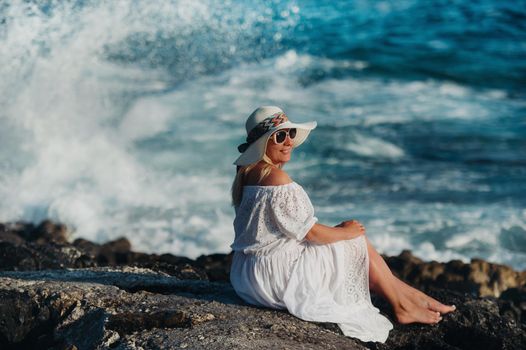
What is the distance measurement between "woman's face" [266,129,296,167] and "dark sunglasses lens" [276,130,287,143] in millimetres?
10

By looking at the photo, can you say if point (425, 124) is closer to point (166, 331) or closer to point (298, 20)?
point (298, 20)

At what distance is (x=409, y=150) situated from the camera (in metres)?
13.8

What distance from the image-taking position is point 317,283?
16.7ft

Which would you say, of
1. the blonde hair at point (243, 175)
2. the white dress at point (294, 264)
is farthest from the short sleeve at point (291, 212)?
the blonde hair at point (243, 175)

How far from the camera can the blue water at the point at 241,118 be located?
10562mm

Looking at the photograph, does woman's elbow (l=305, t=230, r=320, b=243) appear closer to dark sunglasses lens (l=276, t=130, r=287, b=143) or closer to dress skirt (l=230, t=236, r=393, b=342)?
dress skirt (l=230, t=236, r=393, b=342)

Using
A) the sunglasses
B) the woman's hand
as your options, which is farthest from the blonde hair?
the woman's hand

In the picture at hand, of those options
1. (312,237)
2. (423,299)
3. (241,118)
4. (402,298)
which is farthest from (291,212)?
(241,118)

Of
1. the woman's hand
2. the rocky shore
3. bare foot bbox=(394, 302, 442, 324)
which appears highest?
the woman's hand

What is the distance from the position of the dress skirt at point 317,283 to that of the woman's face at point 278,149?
1.53ft

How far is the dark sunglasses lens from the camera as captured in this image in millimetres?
5016

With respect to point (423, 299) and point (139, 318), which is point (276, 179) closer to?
point (139, 318)

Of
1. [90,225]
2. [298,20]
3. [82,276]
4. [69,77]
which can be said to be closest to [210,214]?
[90,225]

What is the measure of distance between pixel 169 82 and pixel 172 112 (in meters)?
1.76
